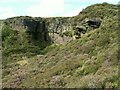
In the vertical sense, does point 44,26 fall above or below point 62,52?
above

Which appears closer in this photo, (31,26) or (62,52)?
(62,52)

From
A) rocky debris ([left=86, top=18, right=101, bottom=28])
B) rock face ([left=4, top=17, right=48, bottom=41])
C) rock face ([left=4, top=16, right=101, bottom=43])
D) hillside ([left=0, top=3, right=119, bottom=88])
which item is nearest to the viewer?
hillside ([left=0, top=3, right=119, bottom=88])

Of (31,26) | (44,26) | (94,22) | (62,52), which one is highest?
(94,22)

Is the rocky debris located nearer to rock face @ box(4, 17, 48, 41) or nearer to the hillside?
the hillside

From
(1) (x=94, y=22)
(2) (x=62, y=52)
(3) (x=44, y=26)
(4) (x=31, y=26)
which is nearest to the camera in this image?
(2) (x=62, y=52)

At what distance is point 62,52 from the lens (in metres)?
40.3

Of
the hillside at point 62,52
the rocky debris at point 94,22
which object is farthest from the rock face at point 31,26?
the rocky debris at point 94,22

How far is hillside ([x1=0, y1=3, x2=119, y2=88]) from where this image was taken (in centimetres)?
2417

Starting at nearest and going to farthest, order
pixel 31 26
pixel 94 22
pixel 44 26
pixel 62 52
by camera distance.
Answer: pixel 62 52 < pixel 94 22 < pixel 31 26 < pixel 44 26

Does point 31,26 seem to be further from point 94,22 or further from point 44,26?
point 94,22

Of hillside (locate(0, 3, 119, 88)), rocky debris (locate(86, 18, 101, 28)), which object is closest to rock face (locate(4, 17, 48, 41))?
hillside (locate(0, 3, 119, 88))

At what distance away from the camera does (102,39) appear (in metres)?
34.5

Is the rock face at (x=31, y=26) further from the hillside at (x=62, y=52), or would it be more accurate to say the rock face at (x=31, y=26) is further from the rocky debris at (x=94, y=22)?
the rocky debris at (x=94, y=22)

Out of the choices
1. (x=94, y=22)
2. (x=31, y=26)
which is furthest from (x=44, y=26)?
(x=94, y=22)
